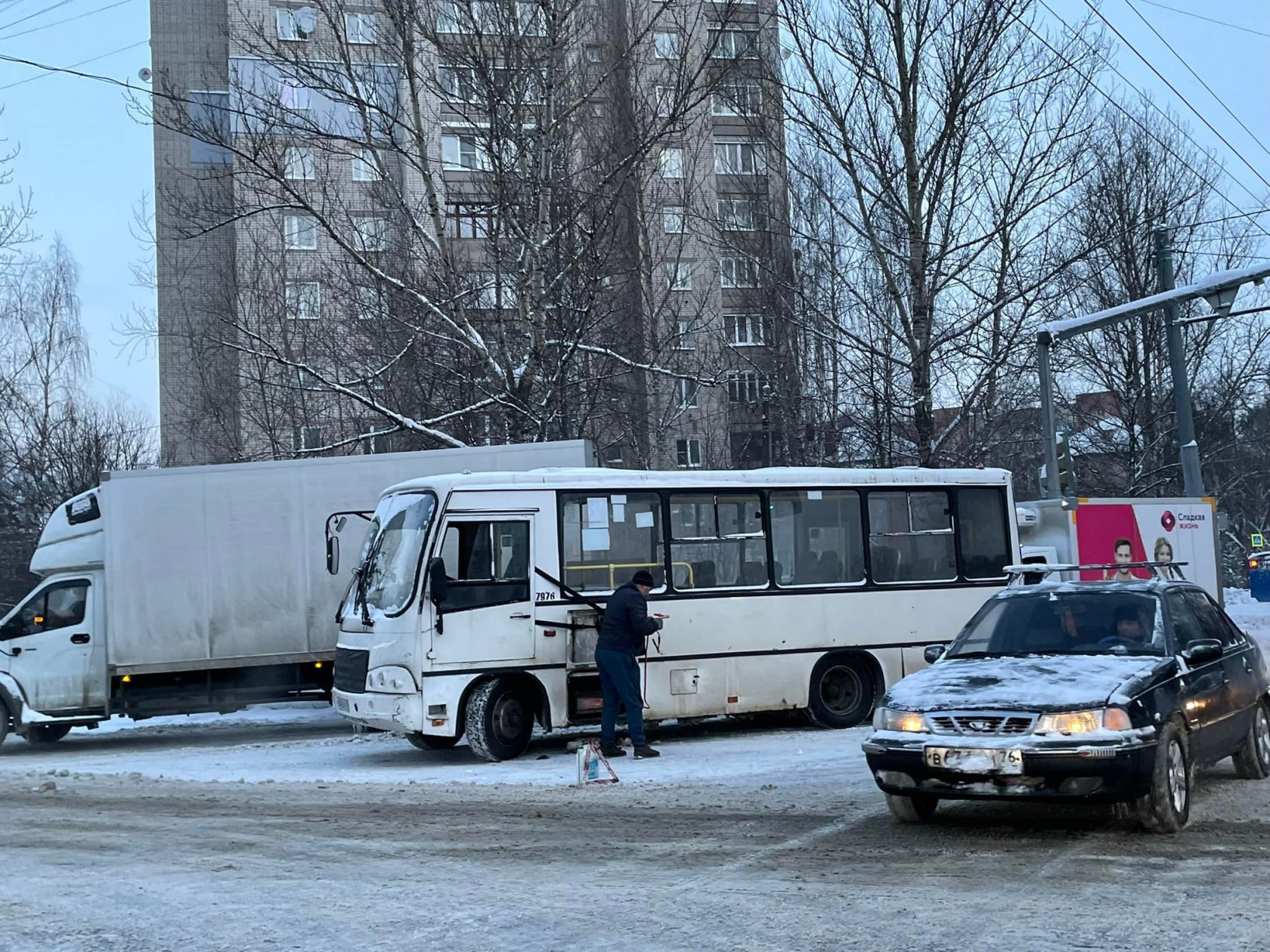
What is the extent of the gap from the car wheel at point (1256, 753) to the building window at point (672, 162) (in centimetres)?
1681

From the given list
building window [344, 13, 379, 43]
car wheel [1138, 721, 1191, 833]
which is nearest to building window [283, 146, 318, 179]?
building window [344, 13, 379, 43]

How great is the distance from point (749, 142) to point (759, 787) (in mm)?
19336

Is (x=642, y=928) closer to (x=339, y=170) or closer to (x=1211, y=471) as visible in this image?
(x=339, y=170)

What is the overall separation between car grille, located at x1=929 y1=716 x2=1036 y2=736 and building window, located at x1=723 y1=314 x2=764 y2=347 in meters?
22.1

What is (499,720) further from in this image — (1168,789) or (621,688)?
(1168,789)

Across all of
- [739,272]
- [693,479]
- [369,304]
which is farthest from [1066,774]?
[739,272]

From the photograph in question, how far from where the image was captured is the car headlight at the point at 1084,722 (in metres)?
8.82

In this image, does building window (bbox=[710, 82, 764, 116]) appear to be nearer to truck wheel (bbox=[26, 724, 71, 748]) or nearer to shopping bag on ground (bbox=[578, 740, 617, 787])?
truck wheel (bbox=[26, 724, 71, 748])

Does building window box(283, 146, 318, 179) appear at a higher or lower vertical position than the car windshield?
higher

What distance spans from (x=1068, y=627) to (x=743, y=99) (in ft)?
62.6

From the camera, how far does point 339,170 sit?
1231 inches

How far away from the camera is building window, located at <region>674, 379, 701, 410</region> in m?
26.6

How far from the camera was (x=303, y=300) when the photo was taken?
3369 cm

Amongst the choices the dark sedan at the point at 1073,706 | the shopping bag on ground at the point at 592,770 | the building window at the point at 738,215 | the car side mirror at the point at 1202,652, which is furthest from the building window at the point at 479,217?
the car side mirror at the point at 1202,652
